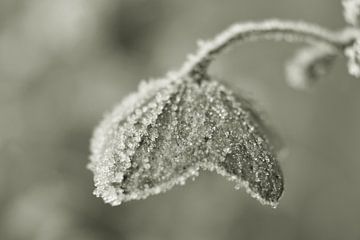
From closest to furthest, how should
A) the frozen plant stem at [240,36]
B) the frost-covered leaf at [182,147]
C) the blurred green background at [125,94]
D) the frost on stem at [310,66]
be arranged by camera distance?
1. the frost-covered leaf at [182,147]
2. the frozen plant stem at [240,36]
3. the frost on stem at [310,66]
4. the blurred green background at [125,94]

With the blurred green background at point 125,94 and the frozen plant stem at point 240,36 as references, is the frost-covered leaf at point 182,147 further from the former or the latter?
the blurred green background at point 125,94

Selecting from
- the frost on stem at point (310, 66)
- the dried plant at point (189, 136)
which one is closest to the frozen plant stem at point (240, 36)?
the dried plant at point (189, 136)

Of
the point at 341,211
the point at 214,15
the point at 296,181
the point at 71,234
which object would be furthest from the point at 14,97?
the point at 341,211

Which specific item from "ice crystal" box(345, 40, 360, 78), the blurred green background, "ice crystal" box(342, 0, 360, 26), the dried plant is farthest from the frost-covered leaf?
the blurred green background

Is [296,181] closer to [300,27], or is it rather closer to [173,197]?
[173,197]

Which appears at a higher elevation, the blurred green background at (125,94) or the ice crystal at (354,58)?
the blurred green background at (125,94)

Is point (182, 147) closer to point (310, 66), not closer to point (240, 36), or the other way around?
point (240, 36)
